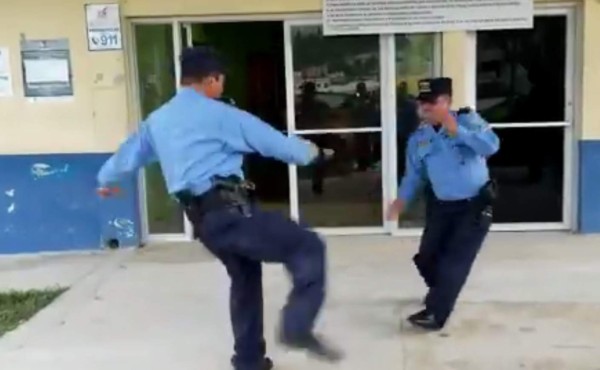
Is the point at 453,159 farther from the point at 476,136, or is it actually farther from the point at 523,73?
the point at 523,73

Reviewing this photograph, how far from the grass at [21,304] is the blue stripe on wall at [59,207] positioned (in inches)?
51.9

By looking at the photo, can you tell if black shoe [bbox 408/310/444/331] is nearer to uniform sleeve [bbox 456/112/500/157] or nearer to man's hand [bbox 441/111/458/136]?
uniform sleeve [bbox 456/112/500/157]

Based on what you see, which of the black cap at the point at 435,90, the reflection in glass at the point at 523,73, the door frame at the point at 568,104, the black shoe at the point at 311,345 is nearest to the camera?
the black shoe at the point at 311,345

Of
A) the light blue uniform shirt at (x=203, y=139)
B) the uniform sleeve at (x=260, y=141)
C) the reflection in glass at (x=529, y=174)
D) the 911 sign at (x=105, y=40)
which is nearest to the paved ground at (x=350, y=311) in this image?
the reflection in glass at (x=529, y=174)

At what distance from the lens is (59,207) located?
784 cm

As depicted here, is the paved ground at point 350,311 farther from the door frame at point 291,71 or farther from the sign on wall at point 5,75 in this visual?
the sign on wall at point 5,75

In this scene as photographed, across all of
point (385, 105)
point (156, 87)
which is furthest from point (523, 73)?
point (156, 87)

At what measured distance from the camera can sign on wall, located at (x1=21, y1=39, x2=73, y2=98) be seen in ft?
25.0

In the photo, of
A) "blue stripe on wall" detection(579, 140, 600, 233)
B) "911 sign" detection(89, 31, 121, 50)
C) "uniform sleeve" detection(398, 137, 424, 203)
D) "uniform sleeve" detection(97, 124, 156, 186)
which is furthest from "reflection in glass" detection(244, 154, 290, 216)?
"uniform sleeve" detection(97, 124, 156, 186)

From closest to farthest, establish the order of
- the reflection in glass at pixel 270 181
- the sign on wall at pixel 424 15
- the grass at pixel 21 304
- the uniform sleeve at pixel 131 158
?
the uniform sleeve at pixel 131 158 → the grass at pixel 21 304 → the sign on wall at pixel 424 15 → the reflection in glass at pixel 270 181

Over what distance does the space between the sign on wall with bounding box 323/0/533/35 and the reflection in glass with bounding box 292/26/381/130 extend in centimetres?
25

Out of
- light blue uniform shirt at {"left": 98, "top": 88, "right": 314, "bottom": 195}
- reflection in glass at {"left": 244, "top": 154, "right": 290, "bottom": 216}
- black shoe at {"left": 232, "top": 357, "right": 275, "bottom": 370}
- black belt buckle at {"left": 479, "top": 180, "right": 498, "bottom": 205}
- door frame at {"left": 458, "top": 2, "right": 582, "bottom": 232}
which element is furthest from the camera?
reflection in glass at {"left": 244, "top": 154, "right": 290, "bottom": 216}

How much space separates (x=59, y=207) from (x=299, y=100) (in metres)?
2.49

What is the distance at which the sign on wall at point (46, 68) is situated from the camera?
7.62 metres
